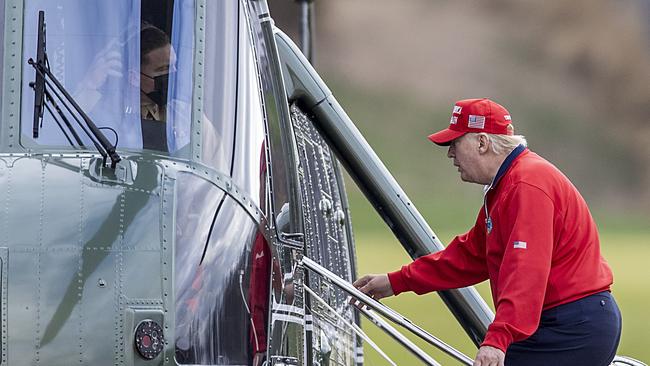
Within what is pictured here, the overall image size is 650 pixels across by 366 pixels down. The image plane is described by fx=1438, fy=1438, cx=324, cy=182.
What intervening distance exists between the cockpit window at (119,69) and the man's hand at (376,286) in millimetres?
1232

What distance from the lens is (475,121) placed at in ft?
18.1

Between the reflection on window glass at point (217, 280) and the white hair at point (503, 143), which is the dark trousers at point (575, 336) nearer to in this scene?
the white hair at point (503, 143)

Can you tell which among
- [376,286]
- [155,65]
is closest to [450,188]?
[376,286]

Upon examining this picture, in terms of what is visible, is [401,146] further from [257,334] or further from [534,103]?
[257,334]

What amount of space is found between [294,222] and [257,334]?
72 cm

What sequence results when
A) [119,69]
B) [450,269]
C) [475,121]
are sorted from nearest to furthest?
[119,69] < [475,121] < [450,269]

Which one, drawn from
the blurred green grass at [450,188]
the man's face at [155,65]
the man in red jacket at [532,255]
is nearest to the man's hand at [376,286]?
the man in red jacket at [532,255]

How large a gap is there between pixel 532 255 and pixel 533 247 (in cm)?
3

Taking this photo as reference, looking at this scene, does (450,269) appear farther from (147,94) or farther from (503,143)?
(147,94)

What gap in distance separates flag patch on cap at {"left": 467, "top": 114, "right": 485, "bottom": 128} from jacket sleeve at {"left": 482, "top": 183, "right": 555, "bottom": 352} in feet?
1.23

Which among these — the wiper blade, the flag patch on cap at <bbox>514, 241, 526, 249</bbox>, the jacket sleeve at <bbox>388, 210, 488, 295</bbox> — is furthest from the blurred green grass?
the wiper blade

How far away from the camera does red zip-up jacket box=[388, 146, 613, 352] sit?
16.5 ft

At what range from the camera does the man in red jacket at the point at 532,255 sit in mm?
5043

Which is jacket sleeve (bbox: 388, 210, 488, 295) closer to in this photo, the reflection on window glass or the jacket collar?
the jacket collar
